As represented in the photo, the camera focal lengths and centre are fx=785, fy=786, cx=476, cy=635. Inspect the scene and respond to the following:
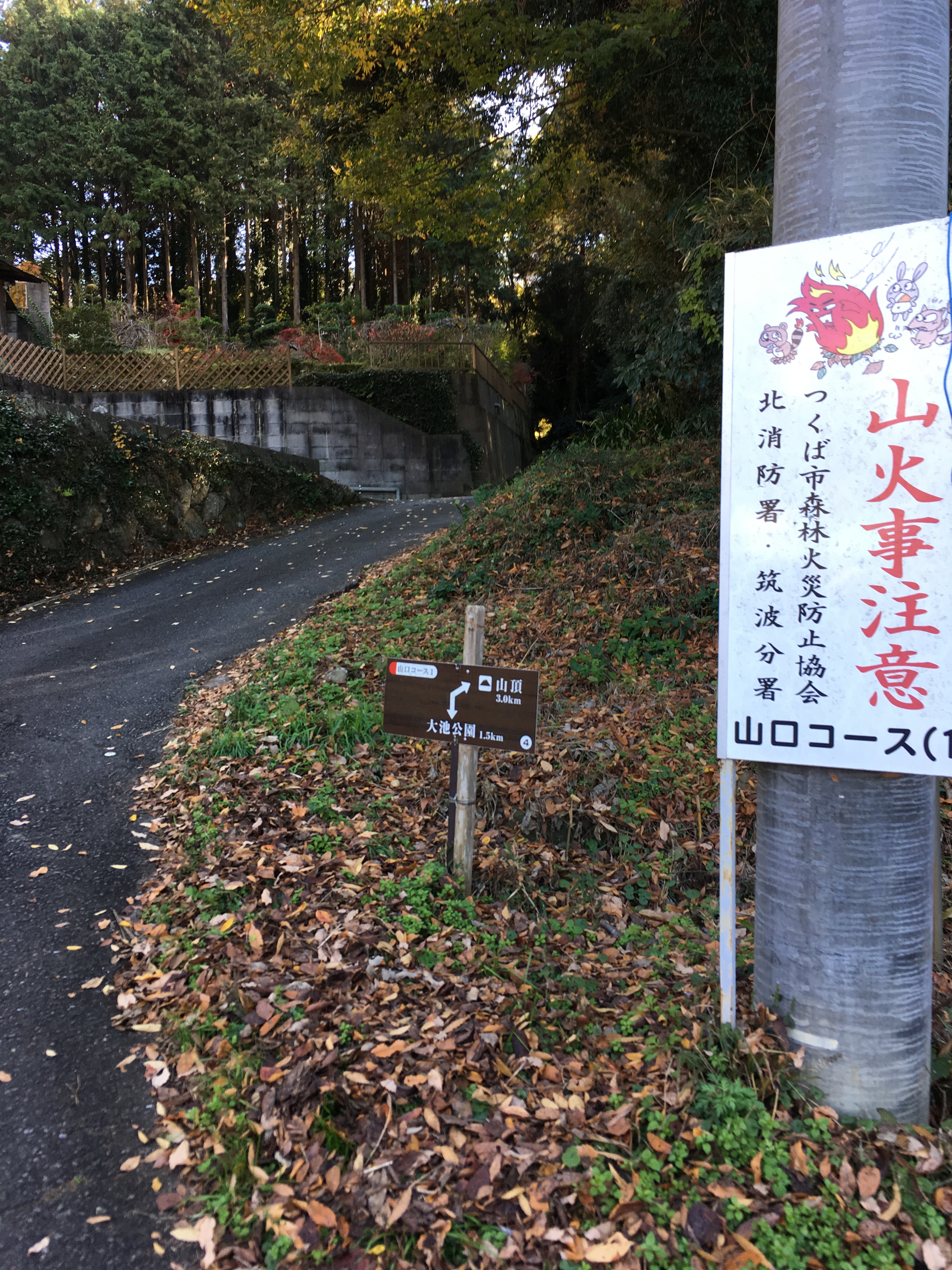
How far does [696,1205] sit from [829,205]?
2977 mm

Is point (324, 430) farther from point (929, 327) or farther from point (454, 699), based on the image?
point (929, 327)

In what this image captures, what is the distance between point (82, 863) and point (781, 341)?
417cm

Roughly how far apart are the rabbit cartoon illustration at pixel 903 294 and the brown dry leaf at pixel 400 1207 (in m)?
2.93

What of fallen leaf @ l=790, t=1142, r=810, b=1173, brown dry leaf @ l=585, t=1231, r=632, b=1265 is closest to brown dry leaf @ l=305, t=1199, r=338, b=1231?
brown dry leaf @ l=585, t=1231, r=632, b=1265

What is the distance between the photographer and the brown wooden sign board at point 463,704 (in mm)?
3447

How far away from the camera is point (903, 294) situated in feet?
7.38

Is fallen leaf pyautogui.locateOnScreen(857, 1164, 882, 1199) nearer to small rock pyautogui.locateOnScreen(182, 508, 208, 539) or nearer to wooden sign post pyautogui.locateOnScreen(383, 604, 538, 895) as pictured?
wooden sign post pyautogui.locateOnScreen(383, 604, 538, 895)

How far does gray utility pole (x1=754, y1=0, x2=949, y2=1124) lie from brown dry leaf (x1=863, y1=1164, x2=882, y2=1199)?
7.2 inches

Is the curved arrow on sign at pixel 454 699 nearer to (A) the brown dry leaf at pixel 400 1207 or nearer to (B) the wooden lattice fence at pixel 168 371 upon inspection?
(A) the brown dry leaf at pixel 400 1207

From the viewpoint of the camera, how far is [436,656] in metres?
6.30

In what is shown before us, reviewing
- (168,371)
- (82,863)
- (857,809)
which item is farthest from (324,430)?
(857,809)

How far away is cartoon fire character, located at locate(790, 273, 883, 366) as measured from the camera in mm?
2289

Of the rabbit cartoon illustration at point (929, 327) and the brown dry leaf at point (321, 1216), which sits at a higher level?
the rabbit cartoon illustration at point (929, 327)

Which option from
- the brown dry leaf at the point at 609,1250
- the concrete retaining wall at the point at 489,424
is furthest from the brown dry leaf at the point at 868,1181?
the concrete retaining wall at the point at 489,424
